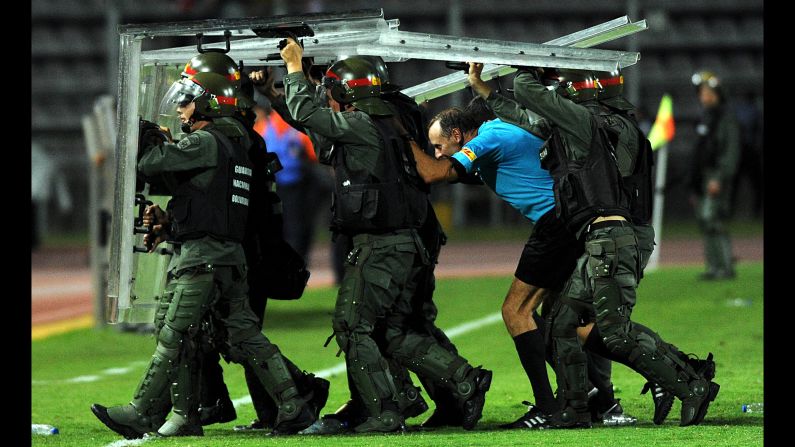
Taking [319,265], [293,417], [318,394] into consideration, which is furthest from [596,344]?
[319,265]

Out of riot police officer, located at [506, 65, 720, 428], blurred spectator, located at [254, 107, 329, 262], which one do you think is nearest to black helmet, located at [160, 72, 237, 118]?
riot police officer, located at [506, 65, 720, 428]

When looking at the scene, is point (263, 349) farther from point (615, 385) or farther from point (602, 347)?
point (615, 385)

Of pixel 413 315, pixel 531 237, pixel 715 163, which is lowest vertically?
pixel 413 315

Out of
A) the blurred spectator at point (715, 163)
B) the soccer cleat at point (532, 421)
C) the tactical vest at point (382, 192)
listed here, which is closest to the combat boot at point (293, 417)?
the tactical vest at point (382, 192)

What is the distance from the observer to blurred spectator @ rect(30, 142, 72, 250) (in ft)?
85.7

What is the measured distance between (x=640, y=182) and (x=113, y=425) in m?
3.03

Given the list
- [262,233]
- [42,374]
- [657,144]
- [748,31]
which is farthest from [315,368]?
[748,31]

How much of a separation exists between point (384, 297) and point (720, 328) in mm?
6129

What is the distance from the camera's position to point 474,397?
25.7 feet

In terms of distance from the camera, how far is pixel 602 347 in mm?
7918

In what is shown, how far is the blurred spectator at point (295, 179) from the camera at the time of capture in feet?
50.5

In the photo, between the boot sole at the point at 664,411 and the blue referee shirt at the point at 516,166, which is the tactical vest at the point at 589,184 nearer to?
the blue referee shirt at the point at 516,166

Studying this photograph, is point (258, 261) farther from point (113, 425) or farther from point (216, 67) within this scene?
point (113, 425)

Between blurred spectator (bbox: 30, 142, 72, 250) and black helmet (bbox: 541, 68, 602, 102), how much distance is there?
18.9 m
